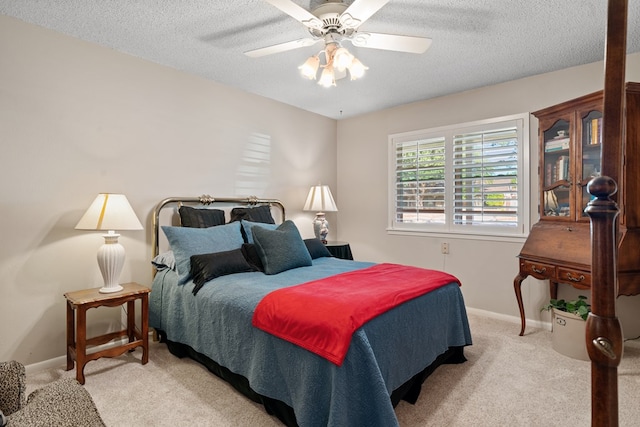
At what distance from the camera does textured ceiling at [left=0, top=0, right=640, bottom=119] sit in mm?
2221

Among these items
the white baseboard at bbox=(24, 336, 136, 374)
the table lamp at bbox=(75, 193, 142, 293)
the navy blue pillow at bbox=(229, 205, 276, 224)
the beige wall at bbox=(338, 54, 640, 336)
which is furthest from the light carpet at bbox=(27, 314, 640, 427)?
the navy blue pillow at bbox=(229, 205, 276, 224)

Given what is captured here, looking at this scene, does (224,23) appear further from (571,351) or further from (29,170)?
(571,351)

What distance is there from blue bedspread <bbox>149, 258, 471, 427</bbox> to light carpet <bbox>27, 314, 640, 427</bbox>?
204mm

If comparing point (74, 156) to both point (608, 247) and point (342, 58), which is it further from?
point (608, 247)

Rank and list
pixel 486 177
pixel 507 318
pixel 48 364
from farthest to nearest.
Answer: pixel 486 177 → pixel 507 318 → pixel 48 364

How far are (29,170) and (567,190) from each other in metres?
4.23

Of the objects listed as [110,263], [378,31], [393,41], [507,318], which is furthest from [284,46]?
[507,318]

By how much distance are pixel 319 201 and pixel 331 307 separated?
2.61 meters

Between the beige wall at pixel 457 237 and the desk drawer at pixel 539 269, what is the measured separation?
1.74ft

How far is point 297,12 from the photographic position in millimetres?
1866

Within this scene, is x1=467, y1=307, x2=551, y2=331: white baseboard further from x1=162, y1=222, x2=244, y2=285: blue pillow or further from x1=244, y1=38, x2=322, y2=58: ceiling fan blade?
x1=244, y1=38, x2=322, y2=58: ceiling fan blade

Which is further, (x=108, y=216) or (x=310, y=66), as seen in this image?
(x=108, y=216)

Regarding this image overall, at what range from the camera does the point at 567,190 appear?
292 cm

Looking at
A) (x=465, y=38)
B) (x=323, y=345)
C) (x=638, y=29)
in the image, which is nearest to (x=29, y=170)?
(x=323, y=345)
